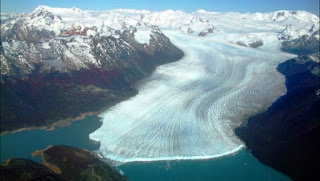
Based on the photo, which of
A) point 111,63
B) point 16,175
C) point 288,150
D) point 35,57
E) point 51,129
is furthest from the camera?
point 111,63

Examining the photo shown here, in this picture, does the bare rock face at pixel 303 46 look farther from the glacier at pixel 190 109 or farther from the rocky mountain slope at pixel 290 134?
the rocky mountain slope at pixel 290 134


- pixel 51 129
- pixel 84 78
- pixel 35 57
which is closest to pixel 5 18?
pixel 35 57

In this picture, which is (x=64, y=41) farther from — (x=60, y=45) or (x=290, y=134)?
(x=290, y=134)

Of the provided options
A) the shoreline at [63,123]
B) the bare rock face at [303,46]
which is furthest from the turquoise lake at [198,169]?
the bare rock face at [303,46]

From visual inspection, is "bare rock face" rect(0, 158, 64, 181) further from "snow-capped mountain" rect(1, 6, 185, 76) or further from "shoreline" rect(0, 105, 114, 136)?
"snow-capped mountain" rect(1, 6, 185, 76)

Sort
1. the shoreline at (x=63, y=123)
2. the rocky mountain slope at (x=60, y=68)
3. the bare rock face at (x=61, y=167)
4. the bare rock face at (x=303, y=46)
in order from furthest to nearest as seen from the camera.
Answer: the bare rock face at (x=303, y=46), the rocky mountain slope at (x=60, y=68), the shoreline at (x=63, y=123), the bare rock face at (x=61, y=167)

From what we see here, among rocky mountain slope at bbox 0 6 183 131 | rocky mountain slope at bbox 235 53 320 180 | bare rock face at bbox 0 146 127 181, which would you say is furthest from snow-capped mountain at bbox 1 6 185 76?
rocky mountain slope at bbox 235 53 320 180

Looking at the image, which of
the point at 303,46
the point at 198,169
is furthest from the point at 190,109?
the point at 303,46

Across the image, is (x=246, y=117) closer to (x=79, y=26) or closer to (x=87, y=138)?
(x=87, y=138)
